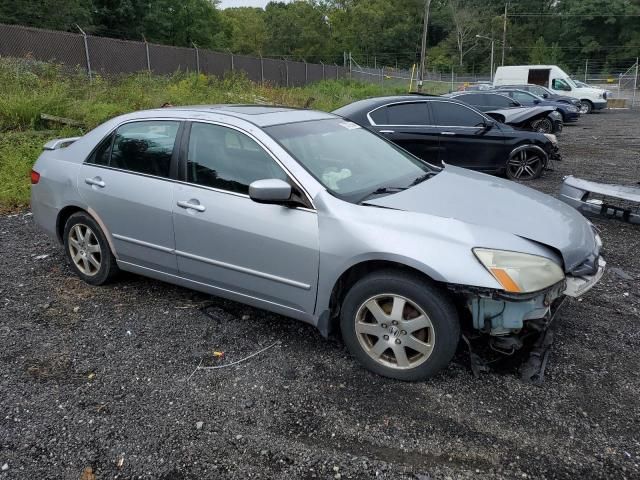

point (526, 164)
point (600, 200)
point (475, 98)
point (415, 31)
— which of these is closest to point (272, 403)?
point (600, 200)

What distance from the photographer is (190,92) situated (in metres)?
14.8

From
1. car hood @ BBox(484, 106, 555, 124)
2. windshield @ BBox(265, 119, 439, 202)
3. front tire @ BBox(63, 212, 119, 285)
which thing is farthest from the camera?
car hood @ BBox(484, 106, 555, 124)

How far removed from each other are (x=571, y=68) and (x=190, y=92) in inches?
2326

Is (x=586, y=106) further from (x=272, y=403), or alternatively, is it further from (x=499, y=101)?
(x=272, y=403)

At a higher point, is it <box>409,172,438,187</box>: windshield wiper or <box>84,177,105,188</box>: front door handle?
<box>409,172,438,187</box>: windshield wiper

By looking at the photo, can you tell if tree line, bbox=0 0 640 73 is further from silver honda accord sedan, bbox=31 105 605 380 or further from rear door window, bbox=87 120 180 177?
silver honda accord sedan, bbox=31 105 605 380

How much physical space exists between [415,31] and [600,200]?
82344 millimetres

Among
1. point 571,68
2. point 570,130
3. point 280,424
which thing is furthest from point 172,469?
point 571,68

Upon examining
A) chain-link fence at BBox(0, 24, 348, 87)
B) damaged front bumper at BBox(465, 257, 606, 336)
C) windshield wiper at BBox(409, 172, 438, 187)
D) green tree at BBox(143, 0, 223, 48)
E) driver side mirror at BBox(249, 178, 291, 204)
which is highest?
green tree at BBox(143, 0, 223, 48)

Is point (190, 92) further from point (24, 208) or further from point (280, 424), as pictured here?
point (280, 424)

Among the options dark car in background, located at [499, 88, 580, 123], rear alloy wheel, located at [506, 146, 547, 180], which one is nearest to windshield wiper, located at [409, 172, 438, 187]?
rear alloy wheel, located at [506, 146, 547, 180]

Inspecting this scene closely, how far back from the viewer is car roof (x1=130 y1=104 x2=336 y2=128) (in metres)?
3.79

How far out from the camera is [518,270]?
2.81m

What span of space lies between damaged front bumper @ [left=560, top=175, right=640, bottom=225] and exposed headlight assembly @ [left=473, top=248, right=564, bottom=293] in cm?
324
